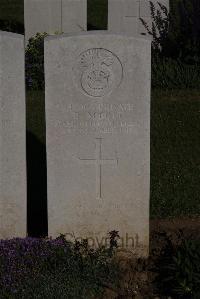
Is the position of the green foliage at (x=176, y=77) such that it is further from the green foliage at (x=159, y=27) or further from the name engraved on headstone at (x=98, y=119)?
the name engraved on headstone at (x=98, y=119)

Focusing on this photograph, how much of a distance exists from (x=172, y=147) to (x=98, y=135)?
3.26m

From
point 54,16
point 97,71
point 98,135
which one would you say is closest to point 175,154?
point 98,135

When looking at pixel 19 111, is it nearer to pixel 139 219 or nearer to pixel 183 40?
pixel 139 219

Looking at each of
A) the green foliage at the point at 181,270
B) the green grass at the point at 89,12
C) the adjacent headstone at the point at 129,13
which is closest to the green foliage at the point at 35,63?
the adjacent headstone at the point at 129,13

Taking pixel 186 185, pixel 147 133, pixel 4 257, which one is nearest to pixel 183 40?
pixel 186 185

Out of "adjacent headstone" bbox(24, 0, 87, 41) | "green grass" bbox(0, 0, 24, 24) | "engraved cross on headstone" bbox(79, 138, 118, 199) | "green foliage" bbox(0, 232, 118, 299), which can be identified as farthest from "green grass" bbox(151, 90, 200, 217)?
"green grass" bbox(0, 0, 24, 24)

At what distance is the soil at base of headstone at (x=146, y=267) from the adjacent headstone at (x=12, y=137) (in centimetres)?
88

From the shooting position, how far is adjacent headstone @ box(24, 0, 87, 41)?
40.0ft

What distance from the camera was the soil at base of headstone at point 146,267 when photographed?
5172mm

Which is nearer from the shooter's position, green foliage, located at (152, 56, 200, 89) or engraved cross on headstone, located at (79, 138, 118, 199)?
engraved cross on headstone, located at (79, 138, 118, 199)

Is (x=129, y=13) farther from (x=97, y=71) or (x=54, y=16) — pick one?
(x=97, y=71)

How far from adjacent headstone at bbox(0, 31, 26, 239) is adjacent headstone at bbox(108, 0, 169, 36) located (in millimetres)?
7192

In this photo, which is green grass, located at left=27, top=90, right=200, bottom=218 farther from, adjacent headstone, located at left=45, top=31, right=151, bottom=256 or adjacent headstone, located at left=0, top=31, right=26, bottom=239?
adjacent headstone, located at left=0, top=31, right=26, bottom=239

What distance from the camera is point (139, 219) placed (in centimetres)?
558
